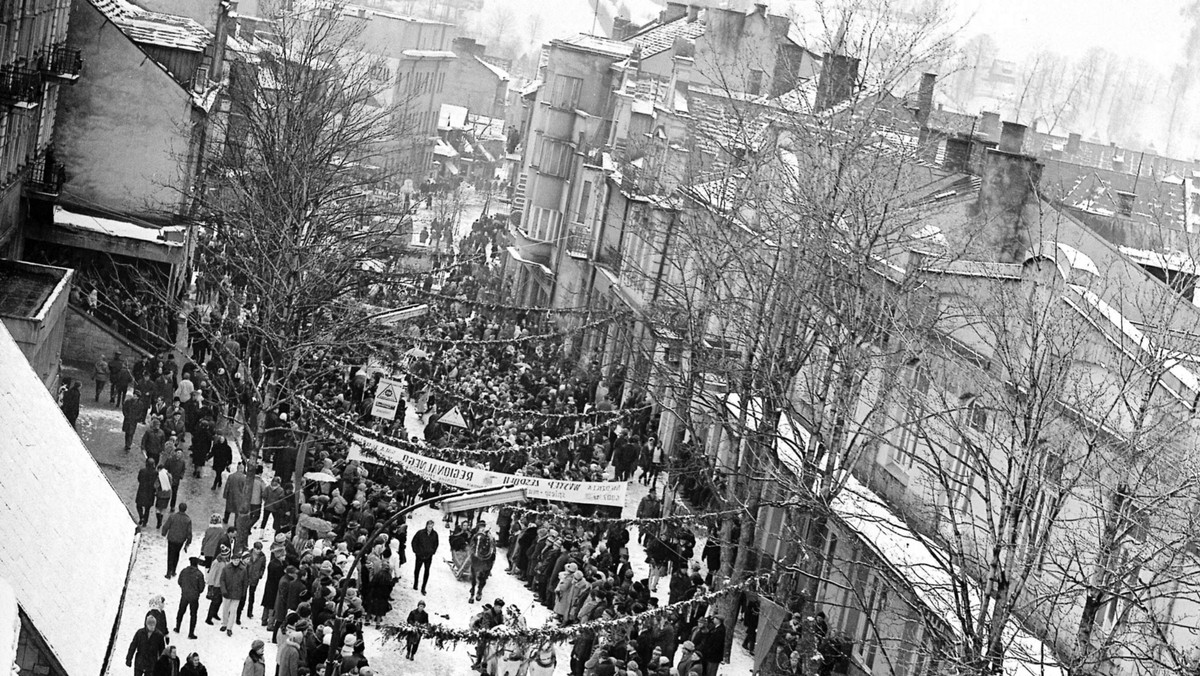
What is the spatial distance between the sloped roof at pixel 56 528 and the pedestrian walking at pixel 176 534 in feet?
14.6

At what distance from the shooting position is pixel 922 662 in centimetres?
2522

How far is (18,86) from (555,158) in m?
34.3

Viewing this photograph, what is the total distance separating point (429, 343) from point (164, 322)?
9.52 meters

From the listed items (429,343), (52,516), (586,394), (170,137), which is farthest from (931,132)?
(52,516)

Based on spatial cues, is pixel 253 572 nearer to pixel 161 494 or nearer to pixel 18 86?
pixel 161 494

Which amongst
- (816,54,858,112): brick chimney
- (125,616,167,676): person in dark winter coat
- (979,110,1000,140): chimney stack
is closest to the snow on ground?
(125,616,167,676): person in dark winter coat

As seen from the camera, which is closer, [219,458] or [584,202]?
[219,458]

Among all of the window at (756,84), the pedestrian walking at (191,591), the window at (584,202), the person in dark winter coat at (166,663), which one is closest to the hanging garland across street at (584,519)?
the pedestrian walking at (191,591)

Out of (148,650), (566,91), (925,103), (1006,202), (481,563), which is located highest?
(925,103)

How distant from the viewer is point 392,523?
2553cm

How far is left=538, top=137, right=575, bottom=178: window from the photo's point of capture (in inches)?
2498

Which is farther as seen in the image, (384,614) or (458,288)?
(458,288)

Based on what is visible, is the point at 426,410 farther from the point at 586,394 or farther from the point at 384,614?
the point at 384,614

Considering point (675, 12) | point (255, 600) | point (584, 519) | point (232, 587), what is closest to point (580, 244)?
point (675, 12)
